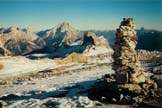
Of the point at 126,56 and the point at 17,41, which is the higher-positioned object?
the point at 17,41

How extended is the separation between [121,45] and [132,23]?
2190mm

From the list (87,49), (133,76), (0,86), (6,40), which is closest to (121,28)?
(133,76)

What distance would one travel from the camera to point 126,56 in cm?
3148

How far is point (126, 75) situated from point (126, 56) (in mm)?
1699

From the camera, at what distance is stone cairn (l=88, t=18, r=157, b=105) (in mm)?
29750

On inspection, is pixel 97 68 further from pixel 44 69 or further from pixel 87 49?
pixel 87 49

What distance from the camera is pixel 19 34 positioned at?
423ft

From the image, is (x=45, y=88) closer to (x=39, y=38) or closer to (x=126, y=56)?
(x=126, y=56)

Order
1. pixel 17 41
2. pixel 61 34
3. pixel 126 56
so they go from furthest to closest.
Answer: pixel 61 34
pixel 17 41
pixel 126 56

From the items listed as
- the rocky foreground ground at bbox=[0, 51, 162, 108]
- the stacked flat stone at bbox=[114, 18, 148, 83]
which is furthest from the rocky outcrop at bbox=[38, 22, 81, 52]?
Answer: the stacked flat stone at bbox=[114, 18, 148, 83]

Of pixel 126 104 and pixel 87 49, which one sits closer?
pixel 126 104

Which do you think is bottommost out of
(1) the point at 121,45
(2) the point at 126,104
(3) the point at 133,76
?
(2) the point at 126,104

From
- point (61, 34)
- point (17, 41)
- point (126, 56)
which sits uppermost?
point (61, 34)

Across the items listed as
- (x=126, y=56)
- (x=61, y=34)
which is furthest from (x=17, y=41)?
(x=126, y=56)
